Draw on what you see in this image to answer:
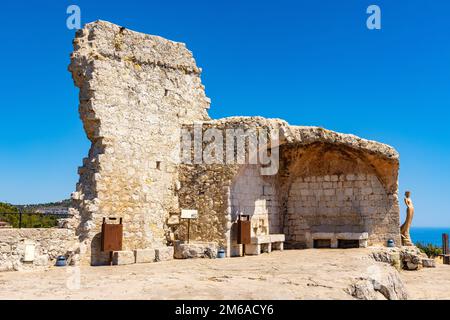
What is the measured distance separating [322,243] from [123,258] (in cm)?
720

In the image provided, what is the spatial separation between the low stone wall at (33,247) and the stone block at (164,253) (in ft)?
6.98

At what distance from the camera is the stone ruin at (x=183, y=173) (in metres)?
12.1

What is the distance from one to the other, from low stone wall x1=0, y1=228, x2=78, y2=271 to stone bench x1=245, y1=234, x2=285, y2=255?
5.01 meters

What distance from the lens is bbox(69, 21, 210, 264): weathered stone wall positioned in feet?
39.1

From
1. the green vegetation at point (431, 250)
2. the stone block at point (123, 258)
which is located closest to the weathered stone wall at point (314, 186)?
the stone block at point (123, 258)

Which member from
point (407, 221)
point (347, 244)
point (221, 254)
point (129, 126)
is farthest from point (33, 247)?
point (407, 221)

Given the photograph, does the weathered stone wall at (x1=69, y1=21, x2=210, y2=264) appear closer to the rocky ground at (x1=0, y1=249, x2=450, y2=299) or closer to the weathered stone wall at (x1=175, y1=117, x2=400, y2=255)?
the weathered stone wall at (x1=175, y1=117, x2=400, y2=255)

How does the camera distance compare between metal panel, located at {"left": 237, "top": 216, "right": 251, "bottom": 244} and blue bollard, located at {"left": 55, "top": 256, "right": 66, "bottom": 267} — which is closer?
blue bollard, located at {"left": 55, "top": 256, "right": 66, "bottom": 267}

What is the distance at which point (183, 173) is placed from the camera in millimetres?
14094

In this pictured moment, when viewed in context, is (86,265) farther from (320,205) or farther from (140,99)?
(320,205)

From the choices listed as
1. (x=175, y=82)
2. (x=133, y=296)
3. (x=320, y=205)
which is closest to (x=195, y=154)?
(x=175, y=82)

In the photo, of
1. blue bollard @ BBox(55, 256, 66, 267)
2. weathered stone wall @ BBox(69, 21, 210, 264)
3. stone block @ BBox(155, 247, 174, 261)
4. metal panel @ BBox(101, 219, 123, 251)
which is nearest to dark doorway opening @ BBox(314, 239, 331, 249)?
weathered stone wall @ BBox(69, 21, 210, 264)
